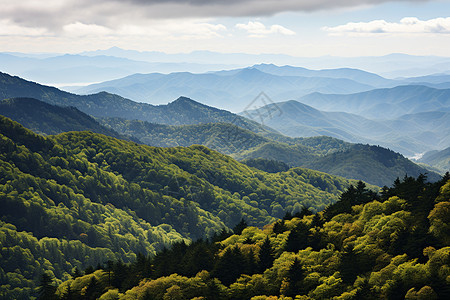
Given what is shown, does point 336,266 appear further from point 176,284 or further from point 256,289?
point 176,284

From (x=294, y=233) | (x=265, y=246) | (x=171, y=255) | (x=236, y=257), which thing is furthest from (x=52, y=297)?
(x=294, y=233)

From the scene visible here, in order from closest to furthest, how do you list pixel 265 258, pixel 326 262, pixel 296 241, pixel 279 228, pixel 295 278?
pixel 295 278 < pixel 326 262 < pixel 265 258 < pixel 296 241 < pixel 279 228

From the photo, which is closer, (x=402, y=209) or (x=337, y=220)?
(x=402, y=209)

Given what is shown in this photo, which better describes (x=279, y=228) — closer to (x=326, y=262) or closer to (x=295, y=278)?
(x=326, y=262)

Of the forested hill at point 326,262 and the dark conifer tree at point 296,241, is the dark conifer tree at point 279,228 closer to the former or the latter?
the forested hill at point 326,262

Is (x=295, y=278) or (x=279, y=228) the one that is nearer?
(x=295, y=278)

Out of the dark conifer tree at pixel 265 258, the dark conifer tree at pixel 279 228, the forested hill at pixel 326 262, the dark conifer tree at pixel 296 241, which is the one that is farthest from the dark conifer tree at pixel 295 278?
the dark conifer tree at pixel 279 228

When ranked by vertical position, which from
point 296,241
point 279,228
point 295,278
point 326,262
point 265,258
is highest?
point 296,241

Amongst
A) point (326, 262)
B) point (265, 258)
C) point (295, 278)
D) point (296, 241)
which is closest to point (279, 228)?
point (296, 241)

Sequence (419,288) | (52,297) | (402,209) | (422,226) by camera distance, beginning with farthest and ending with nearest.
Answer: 1. (52,297)
2. (402,209)
3. (422,226)
4. (419,288)
